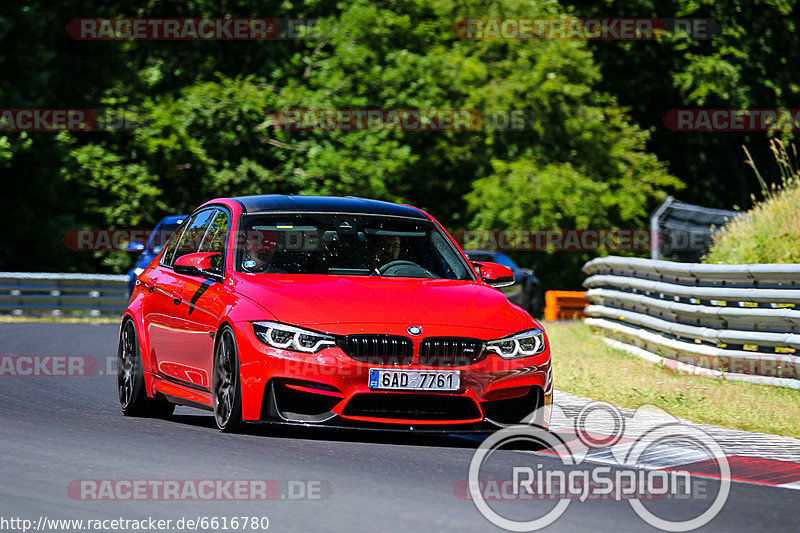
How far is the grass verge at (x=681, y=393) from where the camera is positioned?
37.3 feet

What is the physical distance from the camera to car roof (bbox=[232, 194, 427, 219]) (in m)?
10.5

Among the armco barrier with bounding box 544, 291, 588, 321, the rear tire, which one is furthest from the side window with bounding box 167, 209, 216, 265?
the armco barrier with bounding box 544, 291, 588, 321

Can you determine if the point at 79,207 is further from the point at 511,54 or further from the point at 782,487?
the point at 782,487

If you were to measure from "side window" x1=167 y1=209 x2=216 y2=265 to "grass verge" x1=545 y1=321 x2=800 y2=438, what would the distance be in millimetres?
3809

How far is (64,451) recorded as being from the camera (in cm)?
869

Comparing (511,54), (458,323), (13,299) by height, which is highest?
(511,54)

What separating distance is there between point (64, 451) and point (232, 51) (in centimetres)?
3219

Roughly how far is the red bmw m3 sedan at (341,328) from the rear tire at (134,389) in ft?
0.38

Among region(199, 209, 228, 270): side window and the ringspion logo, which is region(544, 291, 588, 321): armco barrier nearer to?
the ringspion logo

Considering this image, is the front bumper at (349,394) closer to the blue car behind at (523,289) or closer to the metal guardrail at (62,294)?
the metal guardrail at (62,294)

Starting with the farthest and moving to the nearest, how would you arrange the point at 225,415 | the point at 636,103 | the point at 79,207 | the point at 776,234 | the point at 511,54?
1. the point at 636,103
2. the point at 511,54
3. the point at 79,207
4. the point at 776,234
5. the point at 225,415

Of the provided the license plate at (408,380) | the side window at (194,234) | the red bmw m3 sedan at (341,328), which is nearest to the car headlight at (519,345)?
the red bmw m3 sedan at (341,328)

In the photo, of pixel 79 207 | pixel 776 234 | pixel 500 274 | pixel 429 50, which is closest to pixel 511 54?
pixel 429 50

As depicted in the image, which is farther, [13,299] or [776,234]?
[13,299]
